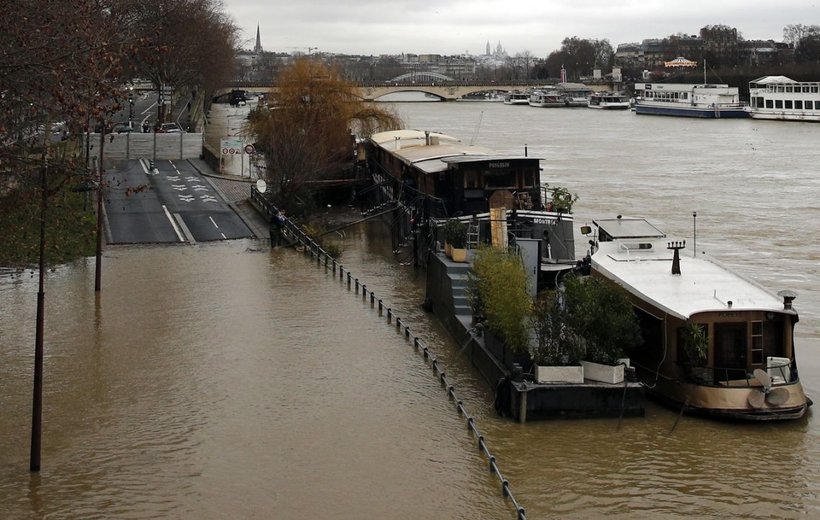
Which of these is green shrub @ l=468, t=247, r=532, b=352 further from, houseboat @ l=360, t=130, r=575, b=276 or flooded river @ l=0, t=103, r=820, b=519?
houseboat @ l=360, t=130, r=575, b=276

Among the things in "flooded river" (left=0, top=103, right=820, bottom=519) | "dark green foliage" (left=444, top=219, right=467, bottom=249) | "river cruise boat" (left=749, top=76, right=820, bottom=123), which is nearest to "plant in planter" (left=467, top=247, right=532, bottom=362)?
"flooded river" (left=0, top=103, right=820, bottom=519)

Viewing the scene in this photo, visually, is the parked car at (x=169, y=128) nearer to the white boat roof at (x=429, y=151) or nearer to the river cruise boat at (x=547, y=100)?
the white boat roof at (x=429, y=151)

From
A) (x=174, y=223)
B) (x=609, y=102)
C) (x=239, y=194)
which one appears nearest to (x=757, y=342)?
(x=174, y=223)

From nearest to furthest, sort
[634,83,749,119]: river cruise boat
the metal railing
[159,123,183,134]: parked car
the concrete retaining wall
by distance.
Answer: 1. the metal railing
2. the concrete retaining wall
3. [159,123,183,134]: parked car
4. [634,83,749,119]: river cruise boat

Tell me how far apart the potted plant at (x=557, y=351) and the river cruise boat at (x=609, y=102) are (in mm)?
149507

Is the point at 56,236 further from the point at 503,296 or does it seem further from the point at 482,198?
the point at 503,296

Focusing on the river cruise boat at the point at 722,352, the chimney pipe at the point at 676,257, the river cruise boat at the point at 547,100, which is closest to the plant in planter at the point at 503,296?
the river cruise boat at the point at 722,352

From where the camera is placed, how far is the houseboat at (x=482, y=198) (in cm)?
2955

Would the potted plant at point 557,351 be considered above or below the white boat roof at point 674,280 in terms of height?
below

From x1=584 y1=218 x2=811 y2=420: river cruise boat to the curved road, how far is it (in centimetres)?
1978

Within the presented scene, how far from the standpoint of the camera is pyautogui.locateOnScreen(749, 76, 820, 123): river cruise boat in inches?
4729

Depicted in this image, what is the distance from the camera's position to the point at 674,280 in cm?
2248

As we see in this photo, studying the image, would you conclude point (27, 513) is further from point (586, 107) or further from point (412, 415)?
point (586, 107)

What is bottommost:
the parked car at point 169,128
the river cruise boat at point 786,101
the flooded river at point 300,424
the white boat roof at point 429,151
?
the flooded river at point 300,424
